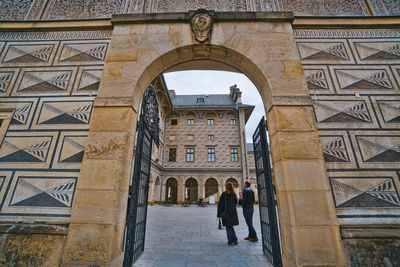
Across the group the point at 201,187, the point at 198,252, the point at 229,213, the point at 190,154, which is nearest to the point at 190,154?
the point at 190,154

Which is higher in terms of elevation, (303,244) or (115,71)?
(115,71)

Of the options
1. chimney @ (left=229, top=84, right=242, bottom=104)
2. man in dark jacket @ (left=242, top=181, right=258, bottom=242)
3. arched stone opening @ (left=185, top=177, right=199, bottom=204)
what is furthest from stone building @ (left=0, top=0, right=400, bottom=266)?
chimney @ (left=229, top=84, right=242, bottom=104)

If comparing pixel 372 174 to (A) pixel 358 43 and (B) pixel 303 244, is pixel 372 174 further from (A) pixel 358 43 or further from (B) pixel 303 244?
(A) pixel 358 43

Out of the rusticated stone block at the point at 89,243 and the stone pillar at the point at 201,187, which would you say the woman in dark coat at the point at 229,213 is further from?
the stone pillar at the point at 201,187

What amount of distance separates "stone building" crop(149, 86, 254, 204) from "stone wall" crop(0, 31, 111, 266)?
17.2 metres

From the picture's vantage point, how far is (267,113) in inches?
131

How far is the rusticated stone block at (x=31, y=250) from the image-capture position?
2.39 m

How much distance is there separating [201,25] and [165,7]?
1.34 m

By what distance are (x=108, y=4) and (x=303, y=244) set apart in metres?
6.23

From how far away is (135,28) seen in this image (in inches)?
146

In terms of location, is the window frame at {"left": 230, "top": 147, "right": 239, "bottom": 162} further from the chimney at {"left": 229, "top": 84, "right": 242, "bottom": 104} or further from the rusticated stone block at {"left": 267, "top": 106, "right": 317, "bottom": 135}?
the rusticated stone block at {"left": 267, "top": 106, "right": 317, "bottom": 135}

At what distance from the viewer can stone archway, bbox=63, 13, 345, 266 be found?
8.01 ft

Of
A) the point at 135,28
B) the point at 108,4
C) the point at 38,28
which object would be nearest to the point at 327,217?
the point at 135,28

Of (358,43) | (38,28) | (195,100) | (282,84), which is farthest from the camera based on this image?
(195,100)
